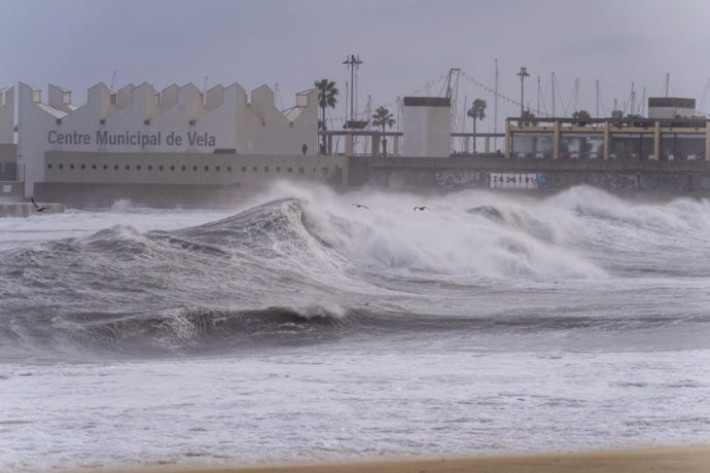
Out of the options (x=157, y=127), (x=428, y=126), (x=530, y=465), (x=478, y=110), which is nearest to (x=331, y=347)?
(x=530, y=465)

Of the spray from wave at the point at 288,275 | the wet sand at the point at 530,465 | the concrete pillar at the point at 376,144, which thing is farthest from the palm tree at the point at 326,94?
the wet sand at the point at 530,465

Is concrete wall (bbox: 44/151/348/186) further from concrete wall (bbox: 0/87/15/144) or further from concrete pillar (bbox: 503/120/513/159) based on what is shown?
concrete pillar (bbox: 503/120/513/159)

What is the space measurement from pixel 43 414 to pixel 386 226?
18.3 m

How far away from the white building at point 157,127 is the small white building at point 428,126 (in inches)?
223

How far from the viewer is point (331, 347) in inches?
492

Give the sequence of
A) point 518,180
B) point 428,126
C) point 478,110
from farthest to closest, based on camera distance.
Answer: point 478,110 < point 428,126 < point 518,180

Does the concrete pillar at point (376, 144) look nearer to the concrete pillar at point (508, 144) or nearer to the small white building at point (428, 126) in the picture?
the small white building at point (428, 126)

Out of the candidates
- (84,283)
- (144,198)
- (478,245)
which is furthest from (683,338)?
(144,198)

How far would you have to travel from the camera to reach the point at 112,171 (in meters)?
61.9

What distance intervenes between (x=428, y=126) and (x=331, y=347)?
5496 centimetres

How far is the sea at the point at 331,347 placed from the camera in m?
7.52

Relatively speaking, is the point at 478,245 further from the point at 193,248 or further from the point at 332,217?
the point at 193,248

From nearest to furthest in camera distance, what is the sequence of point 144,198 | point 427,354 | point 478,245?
1. point 427,354
2. point 478,245
3. point 144,198

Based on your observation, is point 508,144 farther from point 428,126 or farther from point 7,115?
point 7,115
